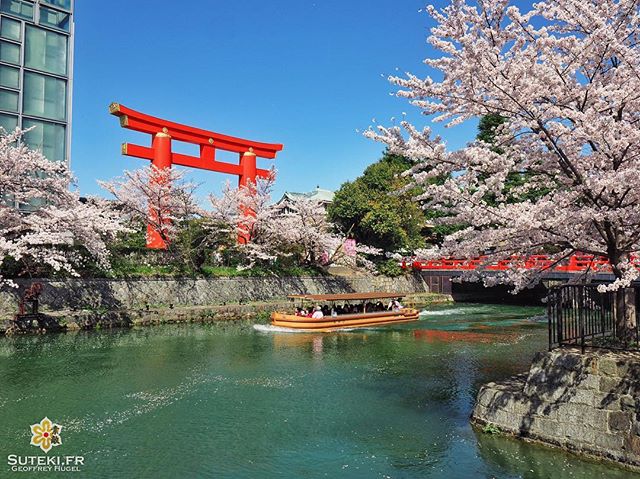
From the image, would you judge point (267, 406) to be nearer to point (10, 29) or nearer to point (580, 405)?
point (580, 405)

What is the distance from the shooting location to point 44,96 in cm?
3106

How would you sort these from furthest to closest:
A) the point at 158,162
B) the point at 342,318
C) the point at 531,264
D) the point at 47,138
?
the point at 158,162 → the point at 47,138 → the point at 342,318 → the point at 531,264

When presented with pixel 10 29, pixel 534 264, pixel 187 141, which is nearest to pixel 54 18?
pixel 10 29

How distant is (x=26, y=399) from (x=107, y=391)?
180 centimetres

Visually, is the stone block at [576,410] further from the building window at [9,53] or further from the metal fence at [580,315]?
the building window at [9,53]

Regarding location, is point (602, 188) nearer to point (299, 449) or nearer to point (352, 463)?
point (352, 463)

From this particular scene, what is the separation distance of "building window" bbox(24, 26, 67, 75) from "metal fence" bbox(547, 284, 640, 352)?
32.2 metres

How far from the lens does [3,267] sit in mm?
23875

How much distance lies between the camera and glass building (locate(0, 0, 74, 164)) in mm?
29641

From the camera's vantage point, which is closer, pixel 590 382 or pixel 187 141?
pixel 590 382

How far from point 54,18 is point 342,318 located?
25612 millimetres

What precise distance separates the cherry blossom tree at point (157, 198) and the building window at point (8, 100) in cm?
617

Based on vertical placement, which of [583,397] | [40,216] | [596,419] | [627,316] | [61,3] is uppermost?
[61,3]

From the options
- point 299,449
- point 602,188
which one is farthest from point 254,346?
point 602,188
